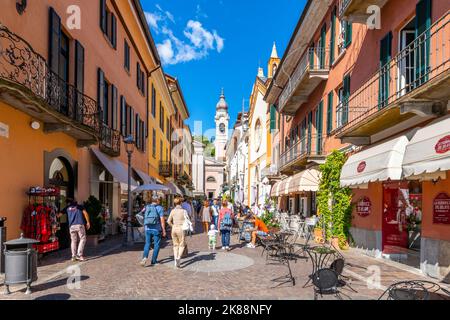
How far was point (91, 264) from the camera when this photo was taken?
27.8 ft

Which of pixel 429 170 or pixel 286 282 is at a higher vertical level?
pixel 429 170

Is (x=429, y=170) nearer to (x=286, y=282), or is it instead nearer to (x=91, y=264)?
(x=286, y=282)

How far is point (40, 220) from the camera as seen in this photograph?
8.24 metres

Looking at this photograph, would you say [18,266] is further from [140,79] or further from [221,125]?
[221,125]

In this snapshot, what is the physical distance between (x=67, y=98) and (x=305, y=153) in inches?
406

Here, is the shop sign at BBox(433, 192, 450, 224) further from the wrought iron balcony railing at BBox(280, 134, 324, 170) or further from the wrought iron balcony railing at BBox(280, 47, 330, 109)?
the wrought iron balcony railing at BBox(280, 47, 330, 109)

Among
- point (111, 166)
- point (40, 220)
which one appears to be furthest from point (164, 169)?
point (40, 220)

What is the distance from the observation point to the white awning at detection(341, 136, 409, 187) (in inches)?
300

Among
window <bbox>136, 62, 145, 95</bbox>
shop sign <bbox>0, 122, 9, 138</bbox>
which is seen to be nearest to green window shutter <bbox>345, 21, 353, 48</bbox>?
shop sign <bbox>0, 122, 9, 138</bbox>

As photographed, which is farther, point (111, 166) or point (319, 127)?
point (319, 127)

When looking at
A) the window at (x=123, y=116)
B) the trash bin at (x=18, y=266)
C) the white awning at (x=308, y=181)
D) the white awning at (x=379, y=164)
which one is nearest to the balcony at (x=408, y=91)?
the white awning at (x=379, y=164)

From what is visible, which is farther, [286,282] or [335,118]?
[335,118]
